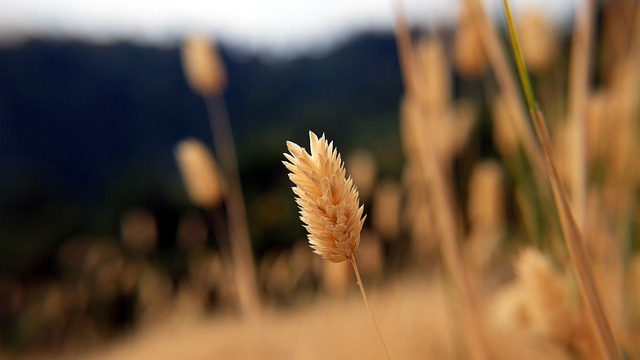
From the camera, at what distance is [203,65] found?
0.62 m

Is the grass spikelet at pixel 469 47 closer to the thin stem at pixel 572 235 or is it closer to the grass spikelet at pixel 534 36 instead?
the grass spikelet at pixel 534 36

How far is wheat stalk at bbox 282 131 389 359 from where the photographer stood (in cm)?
22

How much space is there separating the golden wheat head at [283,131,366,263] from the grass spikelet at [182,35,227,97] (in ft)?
1.41

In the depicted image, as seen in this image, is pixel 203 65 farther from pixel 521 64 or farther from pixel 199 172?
pixel 521 64

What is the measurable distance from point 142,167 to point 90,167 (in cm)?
401

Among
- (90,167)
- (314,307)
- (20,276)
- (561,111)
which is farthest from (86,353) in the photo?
(90,167)

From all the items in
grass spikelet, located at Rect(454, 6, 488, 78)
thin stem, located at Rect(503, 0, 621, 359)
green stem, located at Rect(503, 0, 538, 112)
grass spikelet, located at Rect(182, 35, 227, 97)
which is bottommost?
thin stem, located at Rect(503, 0, 621, 359)

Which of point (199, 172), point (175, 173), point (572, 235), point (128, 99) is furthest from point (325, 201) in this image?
point (128, 99)

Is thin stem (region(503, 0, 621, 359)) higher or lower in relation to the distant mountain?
lower

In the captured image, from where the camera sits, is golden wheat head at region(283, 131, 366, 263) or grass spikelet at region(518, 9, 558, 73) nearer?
golden wheat head at region(283, 131, 366, 263)

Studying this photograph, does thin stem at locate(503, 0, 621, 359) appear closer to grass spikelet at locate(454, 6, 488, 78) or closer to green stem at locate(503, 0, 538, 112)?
green stem at locate(503, 0, 538, 112)

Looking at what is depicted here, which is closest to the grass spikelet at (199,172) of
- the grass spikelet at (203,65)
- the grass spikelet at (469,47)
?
the grass spikelet at (203,65)

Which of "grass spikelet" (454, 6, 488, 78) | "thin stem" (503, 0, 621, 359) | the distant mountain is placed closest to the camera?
"thin stem" (503, 0, 621, 359)

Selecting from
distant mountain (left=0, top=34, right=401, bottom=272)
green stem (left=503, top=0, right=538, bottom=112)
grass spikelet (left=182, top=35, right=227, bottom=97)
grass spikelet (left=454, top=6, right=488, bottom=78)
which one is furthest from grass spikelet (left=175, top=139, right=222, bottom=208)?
distant mountain (left=0, top=34, right=401, bottom=272)
